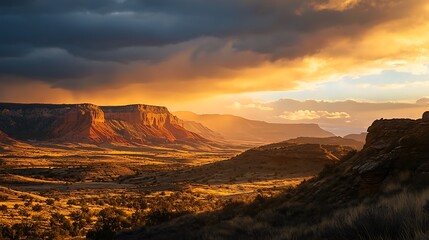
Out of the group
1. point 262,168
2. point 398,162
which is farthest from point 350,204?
point 262,168

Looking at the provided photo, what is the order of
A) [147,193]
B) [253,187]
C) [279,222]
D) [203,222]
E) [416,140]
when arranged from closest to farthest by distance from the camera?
[279,222], [416,140], [203,222], [147,193], [253,187]

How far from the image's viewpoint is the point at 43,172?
69188 millimetres

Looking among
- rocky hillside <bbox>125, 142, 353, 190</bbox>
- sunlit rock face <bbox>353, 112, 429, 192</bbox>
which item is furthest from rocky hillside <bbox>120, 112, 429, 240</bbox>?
rocky hillside <bbox>125, 142, 353, 190</bbox>

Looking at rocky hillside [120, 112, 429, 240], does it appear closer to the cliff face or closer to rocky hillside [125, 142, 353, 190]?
the cliff face

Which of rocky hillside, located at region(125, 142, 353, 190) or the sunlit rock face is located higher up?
the sunlit rock face

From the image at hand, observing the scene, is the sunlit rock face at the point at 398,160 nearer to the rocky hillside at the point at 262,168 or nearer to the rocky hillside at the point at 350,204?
the rocky hillside at the point at 350,204

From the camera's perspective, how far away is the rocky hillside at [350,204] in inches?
271

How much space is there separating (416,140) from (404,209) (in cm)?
953

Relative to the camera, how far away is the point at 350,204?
12.7 m

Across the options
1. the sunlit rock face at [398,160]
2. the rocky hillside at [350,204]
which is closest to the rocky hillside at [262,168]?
the rocky hillside at [350,204]

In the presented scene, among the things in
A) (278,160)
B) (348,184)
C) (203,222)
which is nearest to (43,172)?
(278,160)

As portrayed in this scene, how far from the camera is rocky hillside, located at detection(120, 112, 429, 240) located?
22.6 ft

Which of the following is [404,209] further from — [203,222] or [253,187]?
[253,187]

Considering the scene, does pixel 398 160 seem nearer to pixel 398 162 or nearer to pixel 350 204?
pixel 398 162
